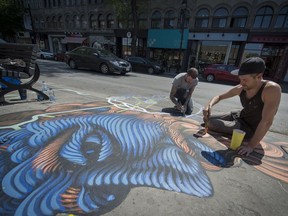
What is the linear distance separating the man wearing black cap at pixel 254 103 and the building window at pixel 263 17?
17.5 meters

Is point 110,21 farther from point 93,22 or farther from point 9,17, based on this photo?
point 9,17

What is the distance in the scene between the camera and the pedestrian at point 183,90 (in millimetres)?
3982

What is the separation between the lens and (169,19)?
1964cm

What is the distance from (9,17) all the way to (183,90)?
33.0 meters

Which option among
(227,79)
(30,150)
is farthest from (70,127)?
(227,79)

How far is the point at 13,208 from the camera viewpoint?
133cm

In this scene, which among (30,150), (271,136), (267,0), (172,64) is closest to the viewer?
(30,150)

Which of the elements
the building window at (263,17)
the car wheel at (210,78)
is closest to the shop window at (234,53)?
the building window at (263,17)

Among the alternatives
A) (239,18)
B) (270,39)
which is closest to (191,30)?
(239,18)

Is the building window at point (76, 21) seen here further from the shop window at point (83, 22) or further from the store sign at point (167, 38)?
the store sign at point (167, 38)

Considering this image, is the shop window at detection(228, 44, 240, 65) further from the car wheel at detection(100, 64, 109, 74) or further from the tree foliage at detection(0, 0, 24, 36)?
the tree foliage at detection(0, 0, 24, 36)

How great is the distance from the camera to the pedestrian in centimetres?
398

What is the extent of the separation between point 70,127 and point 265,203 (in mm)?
2715

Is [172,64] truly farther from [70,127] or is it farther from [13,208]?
[13,208]
